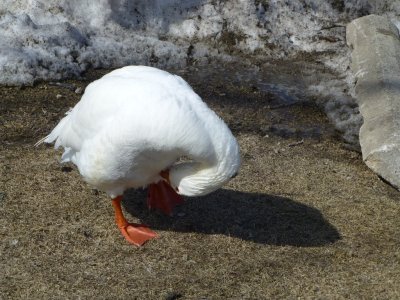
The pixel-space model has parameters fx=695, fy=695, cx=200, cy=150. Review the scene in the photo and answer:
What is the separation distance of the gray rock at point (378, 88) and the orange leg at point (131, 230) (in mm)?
1917

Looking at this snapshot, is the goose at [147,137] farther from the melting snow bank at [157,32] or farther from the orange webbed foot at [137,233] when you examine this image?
the melting snow bank at [157,32]

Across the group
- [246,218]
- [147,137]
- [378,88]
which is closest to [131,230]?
[246,218]

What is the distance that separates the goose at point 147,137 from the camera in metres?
3.73

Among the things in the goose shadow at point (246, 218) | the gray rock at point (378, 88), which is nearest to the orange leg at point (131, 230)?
the goose shadow at point (246, 218)

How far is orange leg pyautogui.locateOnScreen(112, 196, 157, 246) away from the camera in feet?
14.4

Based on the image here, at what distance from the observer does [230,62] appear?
695 cm

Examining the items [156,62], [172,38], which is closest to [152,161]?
[156,62]

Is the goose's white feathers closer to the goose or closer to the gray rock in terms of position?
the goose

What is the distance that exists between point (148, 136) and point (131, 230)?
942 millimetres

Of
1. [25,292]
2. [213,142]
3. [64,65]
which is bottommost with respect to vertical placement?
[25,292]

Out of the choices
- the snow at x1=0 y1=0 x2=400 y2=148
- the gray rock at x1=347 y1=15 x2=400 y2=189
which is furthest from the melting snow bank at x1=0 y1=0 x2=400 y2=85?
the gray rock at x1=347 y1=15 x2=400 y2=189

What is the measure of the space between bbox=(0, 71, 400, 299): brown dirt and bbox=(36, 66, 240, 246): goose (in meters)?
0.30

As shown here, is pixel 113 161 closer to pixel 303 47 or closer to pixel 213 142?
pixel 213 142

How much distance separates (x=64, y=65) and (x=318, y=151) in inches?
97.6
